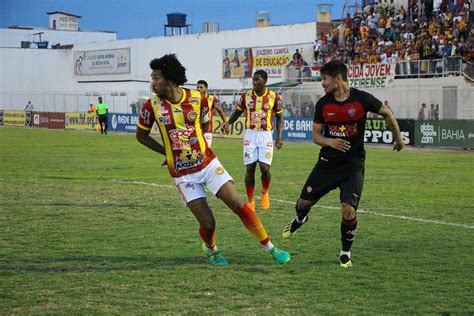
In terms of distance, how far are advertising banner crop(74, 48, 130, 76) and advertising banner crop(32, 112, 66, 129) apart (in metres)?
13.4

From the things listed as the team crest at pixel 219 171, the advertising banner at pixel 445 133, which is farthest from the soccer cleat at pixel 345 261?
the advertising banner at pixel 445 133

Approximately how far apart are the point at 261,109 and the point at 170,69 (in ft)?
20.8

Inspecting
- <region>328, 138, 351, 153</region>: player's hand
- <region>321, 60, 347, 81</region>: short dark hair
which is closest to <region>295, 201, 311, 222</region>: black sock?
<region>328, 138, 351, 153</region>: player's hand

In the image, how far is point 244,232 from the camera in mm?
11305

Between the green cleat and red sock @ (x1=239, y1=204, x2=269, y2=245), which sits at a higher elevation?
red sock @ (x1=239, y1=204, x2=269, y2=245)

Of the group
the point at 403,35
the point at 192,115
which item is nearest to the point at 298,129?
the point at 403,35

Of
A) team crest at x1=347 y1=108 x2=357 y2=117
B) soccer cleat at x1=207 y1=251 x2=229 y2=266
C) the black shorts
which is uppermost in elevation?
team crest at x1=347 y1=108 x2=357 y2=117

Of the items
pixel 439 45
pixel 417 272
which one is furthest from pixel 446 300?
pixel 439 45

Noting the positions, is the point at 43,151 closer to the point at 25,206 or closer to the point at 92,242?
the point at 25,206

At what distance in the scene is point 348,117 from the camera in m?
9.05

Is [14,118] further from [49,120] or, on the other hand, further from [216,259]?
[216,259]

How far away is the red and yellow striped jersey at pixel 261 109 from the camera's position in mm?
14711

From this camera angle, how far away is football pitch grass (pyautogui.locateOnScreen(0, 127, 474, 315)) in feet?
23.9

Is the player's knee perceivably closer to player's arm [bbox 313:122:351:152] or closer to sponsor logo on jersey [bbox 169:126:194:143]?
player's arm [bbox 313:122:351:152]
